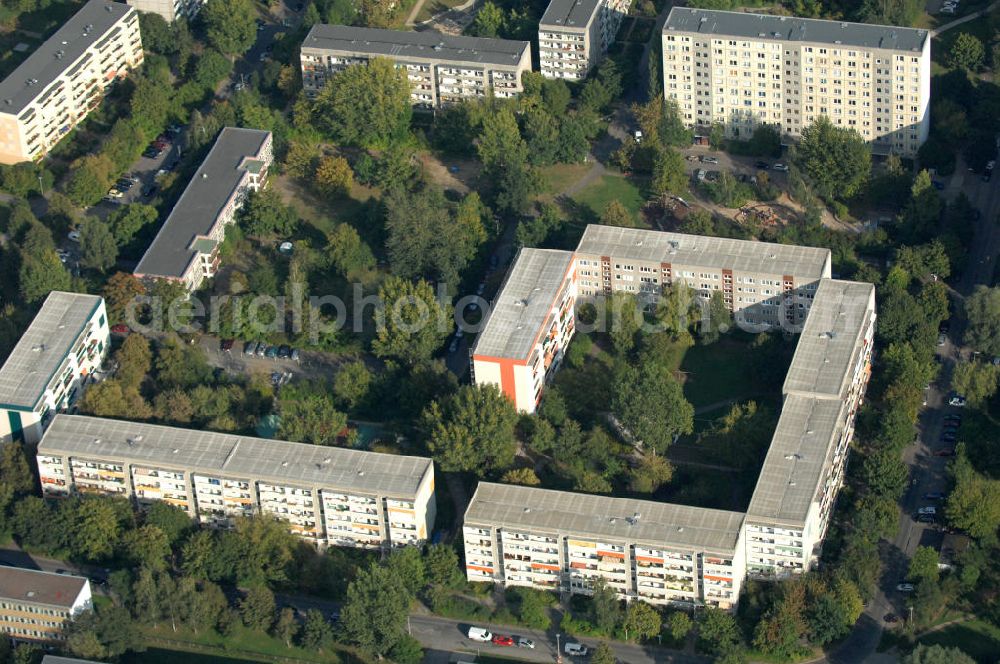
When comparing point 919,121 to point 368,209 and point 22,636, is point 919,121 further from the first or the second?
point 22,636

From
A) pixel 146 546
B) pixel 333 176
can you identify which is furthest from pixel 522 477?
pixel 333 176

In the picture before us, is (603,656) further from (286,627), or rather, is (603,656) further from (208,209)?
(208,209)

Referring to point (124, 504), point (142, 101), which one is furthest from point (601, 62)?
point (124, 504)

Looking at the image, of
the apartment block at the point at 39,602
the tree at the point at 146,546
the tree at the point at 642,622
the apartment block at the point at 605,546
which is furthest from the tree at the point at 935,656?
the apartment block at the point at 39,602

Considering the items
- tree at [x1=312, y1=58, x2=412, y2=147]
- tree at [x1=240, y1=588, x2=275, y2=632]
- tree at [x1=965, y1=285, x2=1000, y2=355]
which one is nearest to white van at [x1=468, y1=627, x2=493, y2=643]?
tree at [x1=240, y1=588, x2=275, y2=632]

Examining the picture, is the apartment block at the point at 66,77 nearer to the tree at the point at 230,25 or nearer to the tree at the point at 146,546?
the tree at the point at 230,25

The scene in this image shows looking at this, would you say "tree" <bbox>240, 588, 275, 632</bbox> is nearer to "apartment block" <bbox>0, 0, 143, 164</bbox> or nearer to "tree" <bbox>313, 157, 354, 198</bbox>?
"tree" <bbox>313, 157, 354, 198</bbox>
